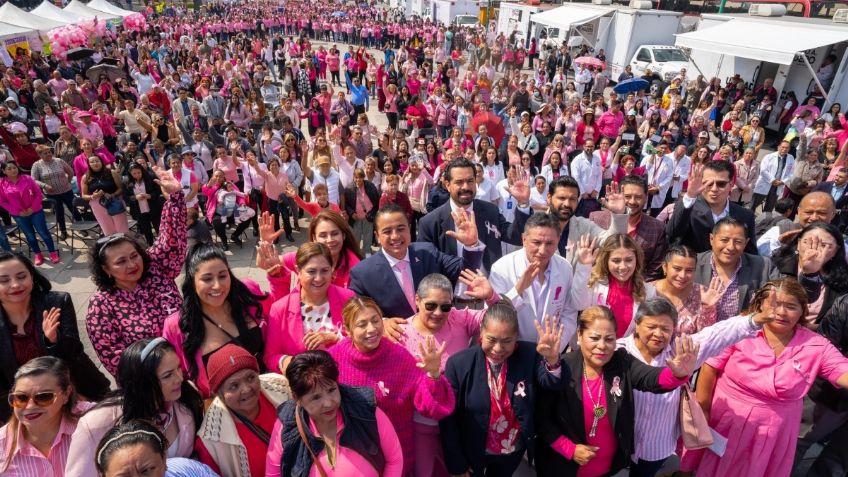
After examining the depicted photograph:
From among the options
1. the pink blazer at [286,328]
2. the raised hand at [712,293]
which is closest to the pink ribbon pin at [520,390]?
the pink blazer at [286,328]

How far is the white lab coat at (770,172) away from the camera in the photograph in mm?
7580

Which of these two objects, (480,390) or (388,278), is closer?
(480,390)

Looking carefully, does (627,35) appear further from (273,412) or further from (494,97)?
(273,412)

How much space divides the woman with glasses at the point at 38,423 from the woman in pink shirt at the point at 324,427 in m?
Result: 1.14

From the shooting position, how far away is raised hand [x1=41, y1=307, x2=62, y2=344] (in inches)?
119

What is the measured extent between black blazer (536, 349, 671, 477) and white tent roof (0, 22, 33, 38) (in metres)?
21.8

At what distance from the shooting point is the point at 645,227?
4.23 m

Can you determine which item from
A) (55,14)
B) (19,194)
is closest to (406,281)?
(19,194)

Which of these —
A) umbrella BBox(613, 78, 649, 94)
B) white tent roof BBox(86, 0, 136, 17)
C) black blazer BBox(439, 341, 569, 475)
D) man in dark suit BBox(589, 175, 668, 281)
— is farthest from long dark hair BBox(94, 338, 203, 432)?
white tent roof BBox(86, 0, 136, 17)

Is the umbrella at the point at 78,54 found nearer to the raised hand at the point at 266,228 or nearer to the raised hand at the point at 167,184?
the raised hand at the point at 167,184

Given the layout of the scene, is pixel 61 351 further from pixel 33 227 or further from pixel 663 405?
pixel 33 227

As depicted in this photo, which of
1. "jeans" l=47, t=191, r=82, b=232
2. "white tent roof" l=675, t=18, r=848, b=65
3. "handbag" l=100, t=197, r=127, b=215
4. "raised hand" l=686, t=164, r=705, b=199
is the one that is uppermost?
"white tent roof" l=675, t=18, r=848, b=65

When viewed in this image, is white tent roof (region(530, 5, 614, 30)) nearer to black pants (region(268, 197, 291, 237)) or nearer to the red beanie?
black pants (region(268, 197, 291, 237))

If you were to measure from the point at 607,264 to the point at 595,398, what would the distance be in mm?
1109
